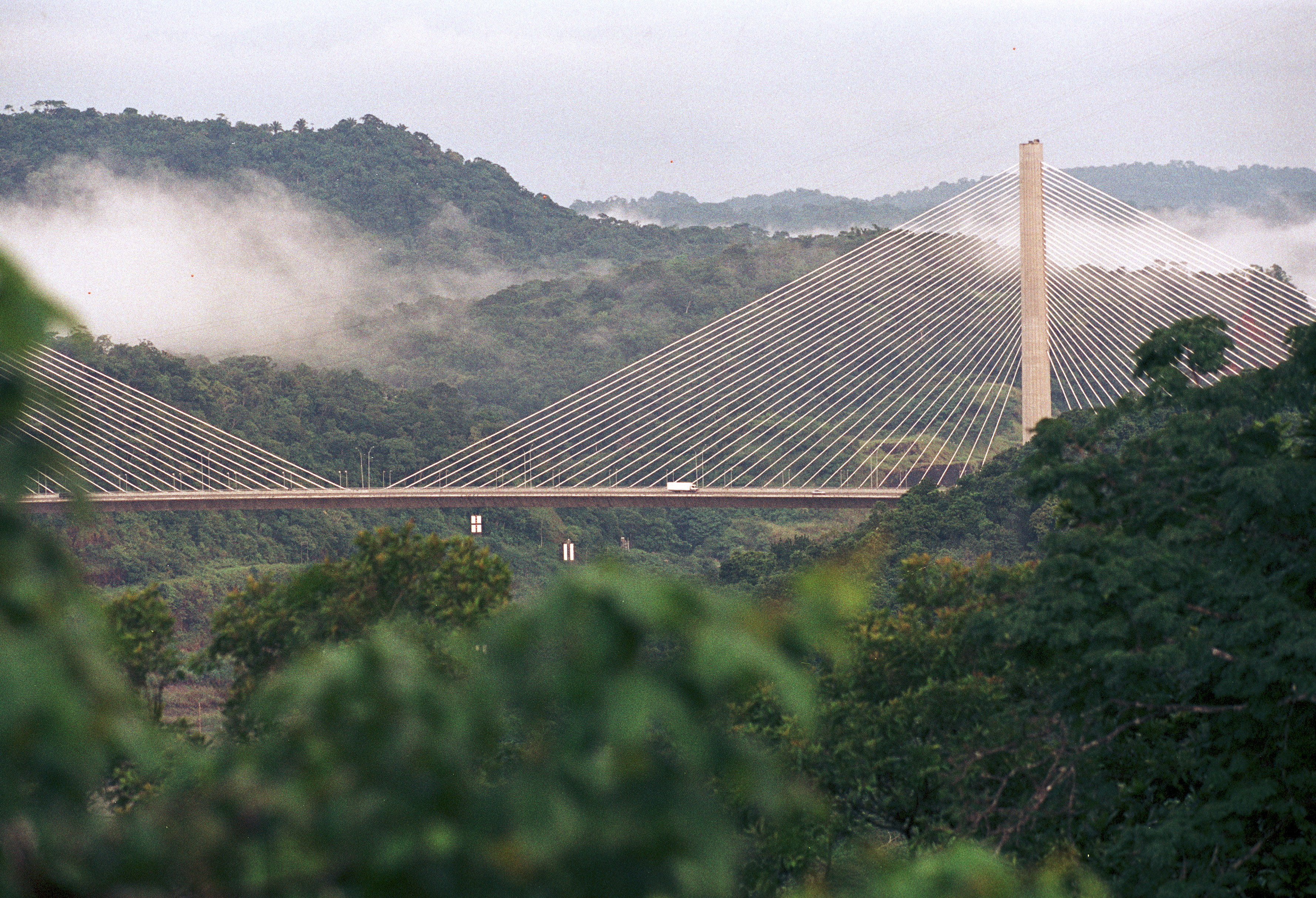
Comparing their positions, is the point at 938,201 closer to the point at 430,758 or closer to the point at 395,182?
the point at 395,182

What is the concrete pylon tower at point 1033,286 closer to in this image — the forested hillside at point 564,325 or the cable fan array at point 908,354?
the cable fan array at point 908,354

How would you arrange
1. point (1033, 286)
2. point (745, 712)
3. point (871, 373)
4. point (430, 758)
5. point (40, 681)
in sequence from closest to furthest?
point (40, 681), point (430, 758), point (745, 712), point (1033, 286), point (871, 373)

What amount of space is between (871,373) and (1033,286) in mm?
19381

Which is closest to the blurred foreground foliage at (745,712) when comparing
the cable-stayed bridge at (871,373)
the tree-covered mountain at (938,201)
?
the cable-stayed bridge at (871,373)

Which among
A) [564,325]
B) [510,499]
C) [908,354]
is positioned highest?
[564,325]

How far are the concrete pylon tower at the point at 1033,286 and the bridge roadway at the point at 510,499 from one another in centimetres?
519

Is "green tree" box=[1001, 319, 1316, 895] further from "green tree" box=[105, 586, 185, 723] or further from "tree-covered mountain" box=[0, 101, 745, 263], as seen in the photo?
"tree-covered mountain" box=[0, 101, 745, 263]

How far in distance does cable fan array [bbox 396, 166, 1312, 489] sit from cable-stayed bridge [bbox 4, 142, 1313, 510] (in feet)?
0.30

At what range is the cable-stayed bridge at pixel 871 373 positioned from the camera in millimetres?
30750

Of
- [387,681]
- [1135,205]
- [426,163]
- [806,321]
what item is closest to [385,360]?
[426,163]

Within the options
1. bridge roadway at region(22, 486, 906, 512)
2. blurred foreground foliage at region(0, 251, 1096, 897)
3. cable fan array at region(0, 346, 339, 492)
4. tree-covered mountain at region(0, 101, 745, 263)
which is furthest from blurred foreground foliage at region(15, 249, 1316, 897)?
tree-covered mountain at region(0, 101, 745, 263)

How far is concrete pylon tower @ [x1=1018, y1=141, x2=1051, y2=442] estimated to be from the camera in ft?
91.8

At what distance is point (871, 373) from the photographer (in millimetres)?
47750

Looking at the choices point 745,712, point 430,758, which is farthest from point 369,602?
point 430,758
